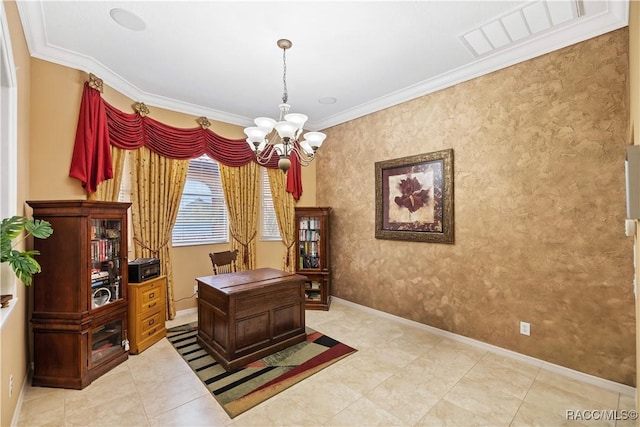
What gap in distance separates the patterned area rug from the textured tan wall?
1.38 m

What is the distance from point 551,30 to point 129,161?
4.76 m

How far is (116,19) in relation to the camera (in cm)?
239

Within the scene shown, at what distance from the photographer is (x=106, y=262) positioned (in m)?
2.88

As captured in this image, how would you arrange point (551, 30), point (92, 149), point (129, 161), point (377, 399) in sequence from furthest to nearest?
1. point (129, 161)
2. point (92, 149)
3. point (551, 30)
4. point (377, 399)

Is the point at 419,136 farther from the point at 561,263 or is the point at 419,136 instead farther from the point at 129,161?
the point at 129,161

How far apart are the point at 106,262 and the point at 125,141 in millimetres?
1501

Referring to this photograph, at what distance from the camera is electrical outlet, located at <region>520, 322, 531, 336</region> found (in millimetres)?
2829

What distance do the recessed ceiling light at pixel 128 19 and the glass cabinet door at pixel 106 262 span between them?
174cm

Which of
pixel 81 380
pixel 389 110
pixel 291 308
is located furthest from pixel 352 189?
pixel 81 380

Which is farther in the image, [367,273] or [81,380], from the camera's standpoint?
[367,273]

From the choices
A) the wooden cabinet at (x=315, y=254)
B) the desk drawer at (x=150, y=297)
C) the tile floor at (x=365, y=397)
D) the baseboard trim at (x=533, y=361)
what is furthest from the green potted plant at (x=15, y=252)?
the baseboard trim at (x=533, y=361)

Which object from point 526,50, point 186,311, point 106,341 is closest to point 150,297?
A: point 106,341

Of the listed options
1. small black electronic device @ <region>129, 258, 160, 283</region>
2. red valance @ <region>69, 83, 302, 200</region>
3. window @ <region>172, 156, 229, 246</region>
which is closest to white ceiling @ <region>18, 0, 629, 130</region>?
red valance @ <region>69, 83, 302, 200</region>

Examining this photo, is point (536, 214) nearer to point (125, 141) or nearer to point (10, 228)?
point (10, 228)
